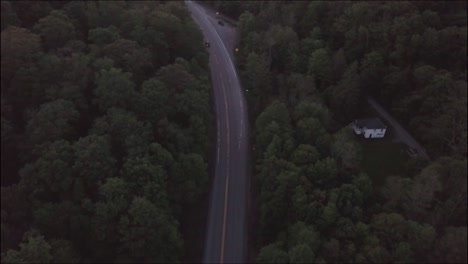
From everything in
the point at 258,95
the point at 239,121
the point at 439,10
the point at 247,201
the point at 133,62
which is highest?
the point at 439,10

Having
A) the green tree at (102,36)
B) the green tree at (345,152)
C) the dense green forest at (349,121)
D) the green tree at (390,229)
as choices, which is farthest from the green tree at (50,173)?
the green tree at (390,229)

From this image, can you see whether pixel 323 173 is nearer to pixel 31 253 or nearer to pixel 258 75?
pixel 258 75

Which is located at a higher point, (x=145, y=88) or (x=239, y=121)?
(x=145, y=88)

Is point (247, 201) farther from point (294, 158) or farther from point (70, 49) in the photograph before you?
point (70, 49)

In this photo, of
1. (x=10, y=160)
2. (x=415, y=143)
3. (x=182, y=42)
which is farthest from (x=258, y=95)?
(x=10, y=160)

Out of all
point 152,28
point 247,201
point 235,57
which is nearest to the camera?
point 247,201

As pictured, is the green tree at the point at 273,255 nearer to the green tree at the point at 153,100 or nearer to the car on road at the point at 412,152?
the green tree at the point at 153,100

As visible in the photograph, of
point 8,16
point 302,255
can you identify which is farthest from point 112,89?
point 302,255
